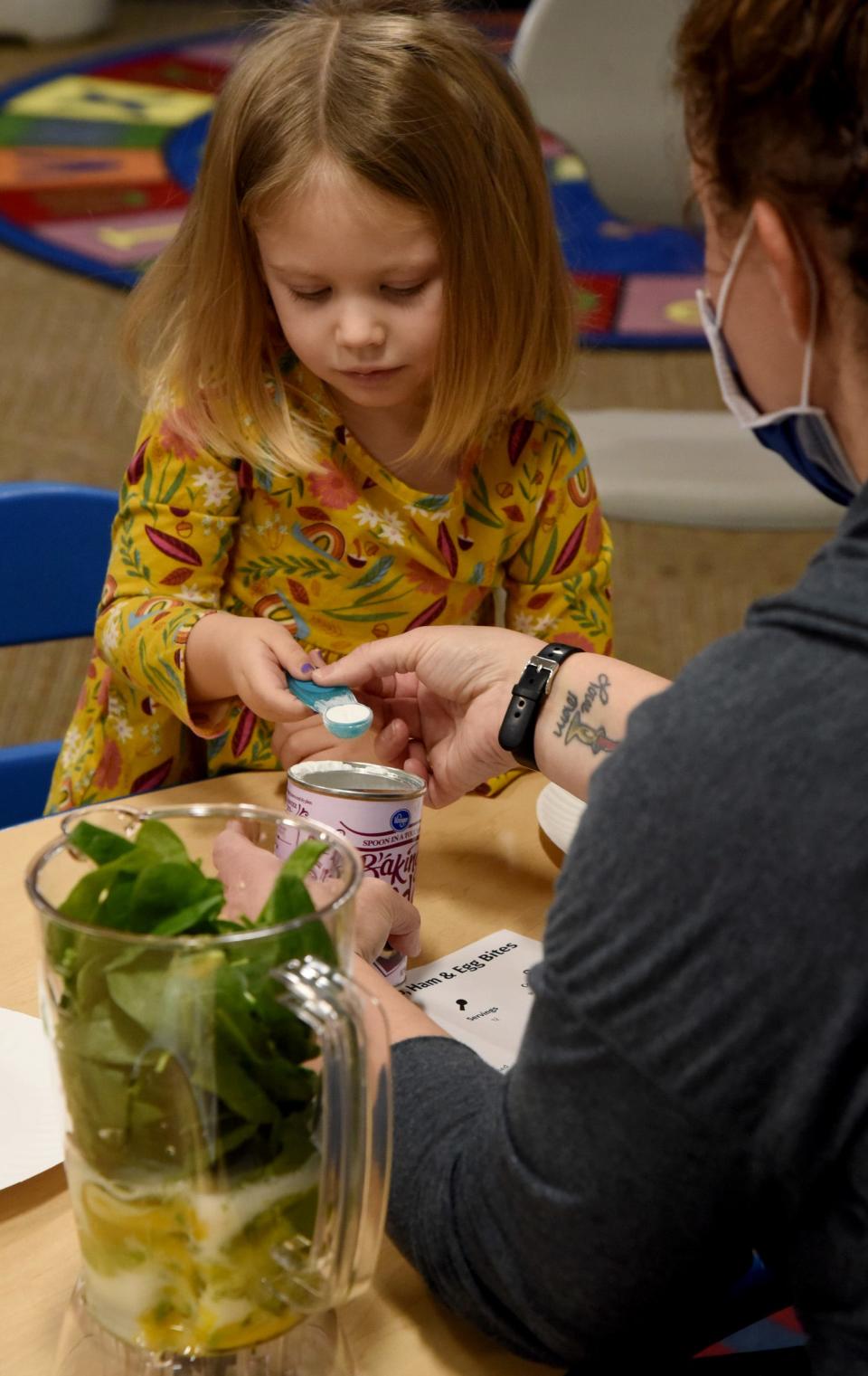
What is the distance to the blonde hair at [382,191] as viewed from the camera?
3.92 feet

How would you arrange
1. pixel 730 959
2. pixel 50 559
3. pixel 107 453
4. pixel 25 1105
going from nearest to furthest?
pixel 730 959, pixel 25 1105, pixel 50 559, pixel 107 453

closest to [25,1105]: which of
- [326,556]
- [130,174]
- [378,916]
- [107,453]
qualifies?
[378,916]

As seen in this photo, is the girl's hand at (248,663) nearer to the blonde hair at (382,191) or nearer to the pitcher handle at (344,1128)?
the blonde hair at (382,191)

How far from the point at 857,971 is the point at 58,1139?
42 centimetres

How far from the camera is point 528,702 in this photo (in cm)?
107

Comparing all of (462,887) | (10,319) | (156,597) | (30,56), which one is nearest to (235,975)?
(462,887)

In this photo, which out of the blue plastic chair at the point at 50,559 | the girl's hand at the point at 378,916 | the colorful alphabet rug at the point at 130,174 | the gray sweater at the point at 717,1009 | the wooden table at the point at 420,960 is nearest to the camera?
the gray sweater at the point at 717,1009

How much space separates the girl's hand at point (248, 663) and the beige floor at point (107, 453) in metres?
1.34

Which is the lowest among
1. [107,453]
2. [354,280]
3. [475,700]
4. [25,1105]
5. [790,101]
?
[107,453]

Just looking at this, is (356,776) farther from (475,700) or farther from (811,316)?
(811,316)

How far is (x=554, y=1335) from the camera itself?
A: 65cm

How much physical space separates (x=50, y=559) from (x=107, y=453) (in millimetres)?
2021

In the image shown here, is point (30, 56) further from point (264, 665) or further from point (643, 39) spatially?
point (264, 665)

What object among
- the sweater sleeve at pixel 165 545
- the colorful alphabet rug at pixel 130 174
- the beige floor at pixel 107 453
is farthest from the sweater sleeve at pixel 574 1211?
the colorful alphabet rug at pixel 130 174
